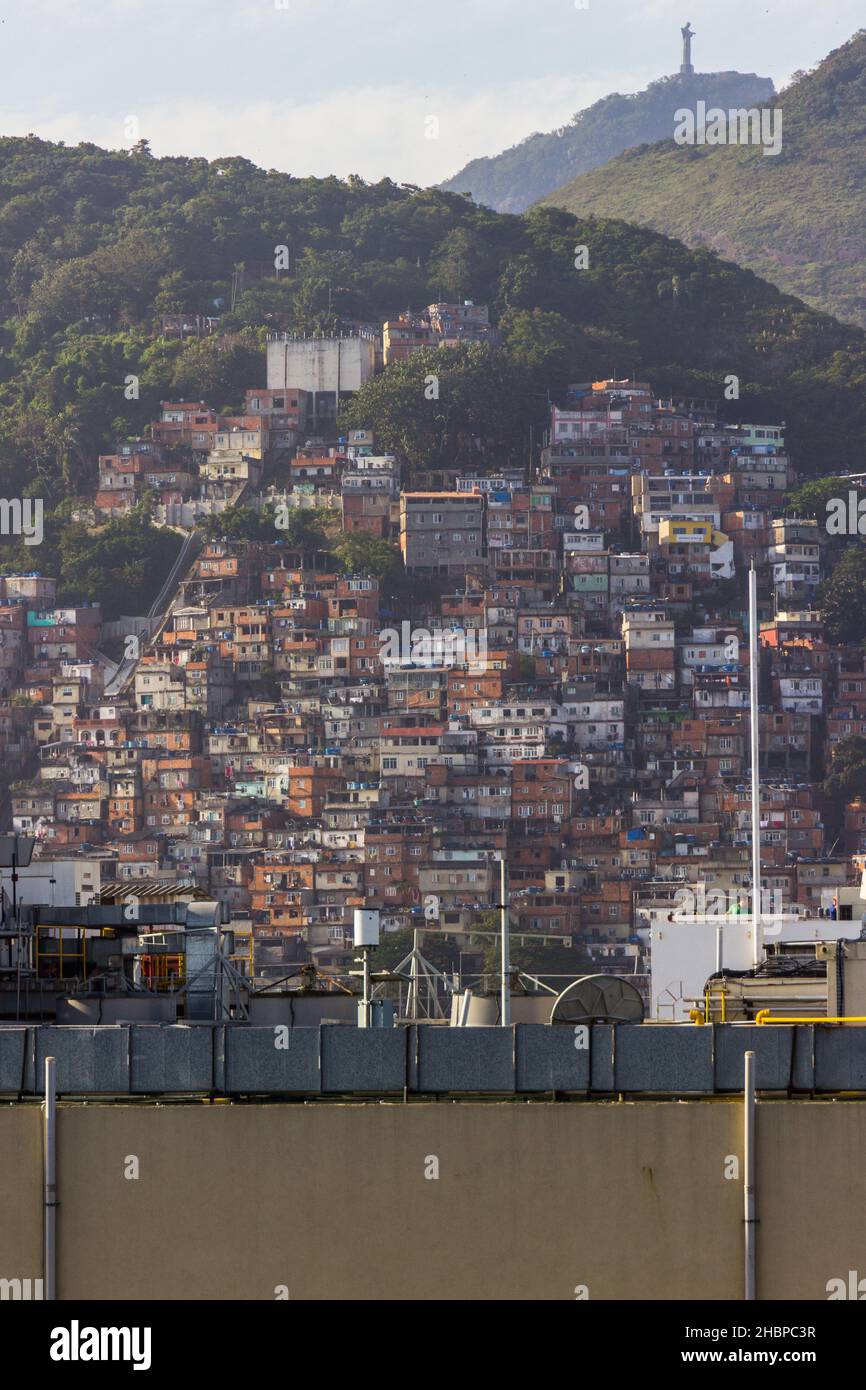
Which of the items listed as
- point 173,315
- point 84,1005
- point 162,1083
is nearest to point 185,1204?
point 162,1083

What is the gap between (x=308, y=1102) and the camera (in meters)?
11.3

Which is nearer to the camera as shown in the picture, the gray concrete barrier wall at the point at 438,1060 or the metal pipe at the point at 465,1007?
the gray concrete barrier wall at the point at 438,1060

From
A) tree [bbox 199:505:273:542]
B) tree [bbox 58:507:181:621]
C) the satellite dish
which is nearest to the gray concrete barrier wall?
the satellite dish

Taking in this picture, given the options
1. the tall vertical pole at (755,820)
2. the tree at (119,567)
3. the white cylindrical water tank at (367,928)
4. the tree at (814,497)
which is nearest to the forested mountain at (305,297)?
the tree at (814,497)

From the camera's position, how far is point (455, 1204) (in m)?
10.9

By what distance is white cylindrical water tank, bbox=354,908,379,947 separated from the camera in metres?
14.8

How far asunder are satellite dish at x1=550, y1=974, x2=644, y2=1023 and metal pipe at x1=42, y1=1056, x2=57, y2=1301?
→ 105 inches

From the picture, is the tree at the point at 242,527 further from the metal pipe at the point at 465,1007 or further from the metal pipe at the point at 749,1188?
the metal pipe at the point at 749,1188

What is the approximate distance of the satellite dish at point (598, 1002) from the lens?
12531 millimetres

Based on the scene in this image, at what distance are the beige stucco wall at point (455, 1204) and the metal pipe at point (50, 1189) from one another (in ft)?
0.15

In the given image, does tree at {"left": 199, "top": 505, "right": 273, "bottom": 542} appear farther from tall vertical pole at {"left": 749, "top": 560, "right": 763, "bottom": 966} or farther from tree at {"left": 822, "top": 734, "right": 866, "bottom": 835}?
tall vertical pole at {"left": 749, "top": 560, "right": 763, "bottom": 966}

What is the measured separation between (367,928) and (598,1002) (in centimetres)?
280

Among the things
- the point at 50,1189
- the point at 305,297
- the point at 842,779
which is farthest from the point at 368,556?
the point at 50,1189
